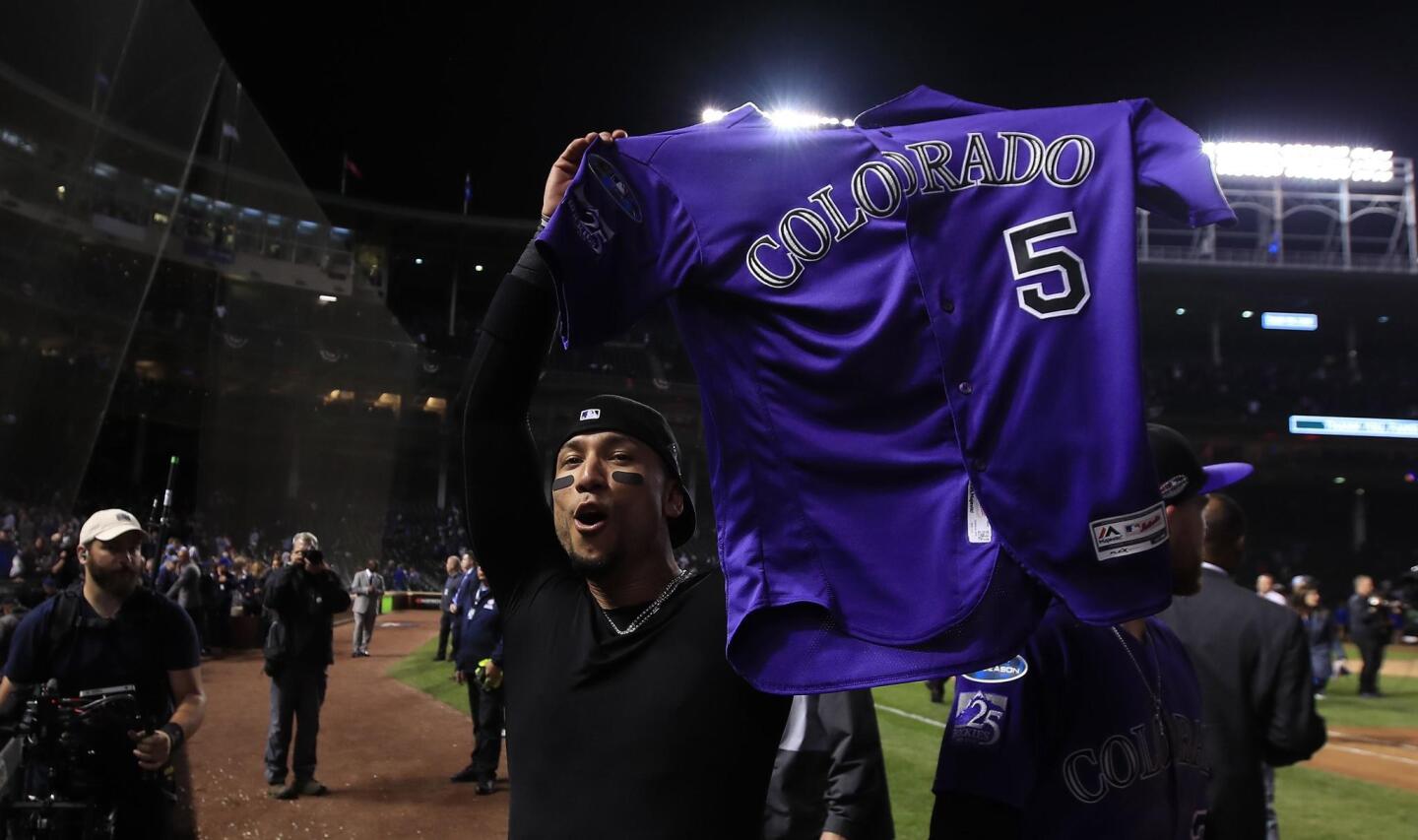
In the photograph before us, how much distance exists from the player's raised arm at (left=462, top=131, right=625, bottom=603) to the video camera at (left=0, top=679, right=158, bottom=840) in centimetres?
285

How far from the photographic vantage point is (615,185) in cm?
195

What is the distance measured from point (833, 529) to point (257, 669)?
16634 millimetres

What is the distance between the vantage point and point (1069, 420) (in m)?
1.66

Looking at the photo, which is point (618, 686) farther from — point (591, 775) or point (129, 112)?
point (129, 112)

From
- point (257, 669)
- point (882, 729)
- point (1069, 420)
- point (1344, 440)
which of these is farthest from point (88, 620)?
point (1344, 440)

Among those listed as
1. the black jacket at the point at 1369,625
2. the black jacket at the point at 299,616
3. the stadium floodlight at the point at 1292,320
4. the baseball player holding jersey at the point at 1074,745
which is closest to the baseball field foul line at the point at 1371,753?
the black jacket at the point at 1369,625

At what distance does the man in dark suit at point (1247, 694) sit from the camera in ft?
11.3

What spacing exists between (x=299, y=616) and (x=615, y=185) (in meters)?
7.77

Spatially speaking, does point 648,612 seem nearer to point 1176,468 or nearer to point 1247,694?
point 1176,468

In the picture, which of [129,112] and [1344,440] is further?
[1344,440]

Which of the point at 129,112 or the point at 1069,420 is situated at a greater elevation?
the point at 129,112

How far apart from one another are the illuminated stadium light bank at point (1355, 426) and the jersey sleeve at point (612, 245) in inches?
1735

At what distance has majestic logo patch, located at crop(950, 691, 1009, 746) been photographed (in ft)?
5.77

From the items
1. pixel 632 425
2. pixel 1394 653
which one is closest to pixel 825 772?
pixel 632 425
